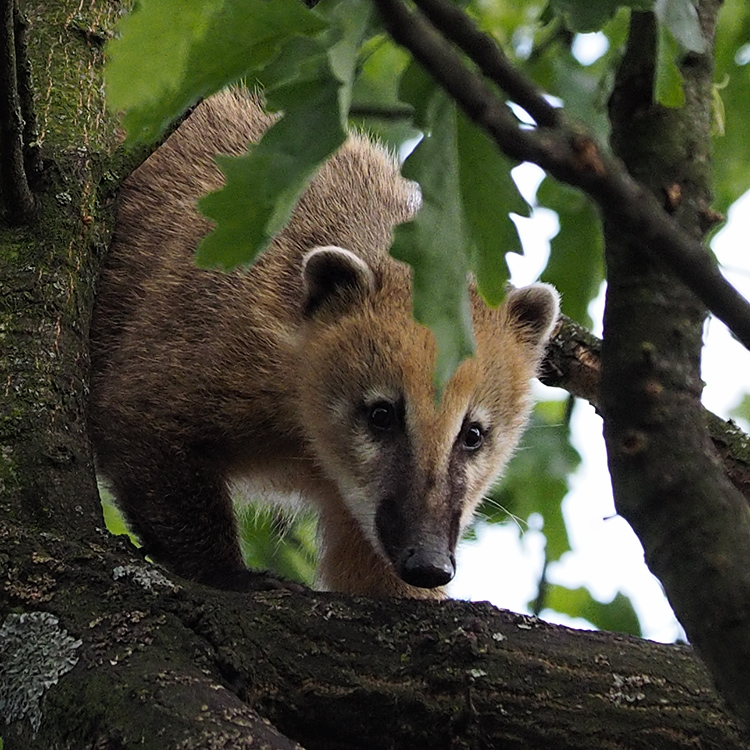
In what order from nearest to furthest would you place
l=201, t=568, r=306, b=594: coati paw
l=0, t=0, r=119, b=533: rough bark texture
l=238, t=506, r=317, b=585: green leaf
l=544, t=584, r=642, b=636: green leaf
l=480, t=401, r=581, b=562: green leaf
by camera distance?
1. l=0, t=0, r=119, b=533: rough bark texture
2. l=201, t=568, r=306, b=594: coati paw
3. l=544, t=584, r=642, b=636: green leaf
4. l=480, t=401, r=581, b=562: green leaf
5. l=238, t=506, r=317, b=585: green leaf

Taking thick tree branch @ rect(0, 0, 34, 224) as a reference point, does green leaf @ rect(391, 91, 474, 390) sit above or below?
above

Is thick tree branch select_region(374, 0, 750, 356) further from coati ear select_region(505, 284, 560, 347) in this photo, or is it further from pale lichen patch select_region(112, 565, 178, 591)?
coati ear select_region(505, 284, 560, 347)

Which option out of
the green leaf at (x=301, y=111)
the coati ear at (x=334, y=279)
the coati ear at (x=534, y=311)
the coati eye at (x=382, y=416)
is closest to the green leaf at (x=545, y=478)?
the coati ear at (x=534, y=311)

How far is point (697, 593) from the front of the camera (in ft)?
6.15

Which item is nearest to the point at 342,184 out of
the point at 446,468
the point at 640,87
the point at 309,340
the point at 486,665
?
the point at 309,340

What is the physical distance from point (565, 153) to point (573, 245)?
10.5 ft

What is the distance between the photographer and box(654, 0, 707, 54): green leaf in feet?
6.20

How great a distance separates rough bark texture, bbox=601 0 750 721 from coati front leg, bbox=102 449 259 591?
2.62 metres

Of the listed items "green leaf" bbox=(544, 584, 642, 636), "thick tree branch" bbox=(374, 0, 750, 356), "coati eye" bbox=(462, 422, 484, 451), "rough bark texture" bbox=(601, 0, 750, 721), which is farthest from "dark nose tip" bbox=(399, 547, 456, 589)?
"thick tree branch" bbox=(374, 0, 750, 356)

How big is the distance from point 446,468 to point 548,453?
1158 millimetres

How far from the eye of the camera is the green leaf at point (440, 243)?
197 centimetres

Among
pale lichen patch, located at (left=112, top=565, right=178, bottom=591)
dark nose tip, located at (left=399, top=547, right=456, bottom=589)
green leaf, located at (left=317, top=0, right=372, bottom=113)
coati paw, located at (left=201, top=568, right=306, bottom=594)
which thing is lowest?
coati paw, located at (left=201, top=568, right=306, bottom=594)

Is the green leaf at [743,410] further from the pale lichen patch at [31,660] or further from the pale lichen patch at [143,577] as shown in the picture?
the pale lichen patch at [31,660]

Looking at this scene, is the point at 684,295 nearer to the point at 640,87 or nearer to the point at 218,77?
the point at 640,87
